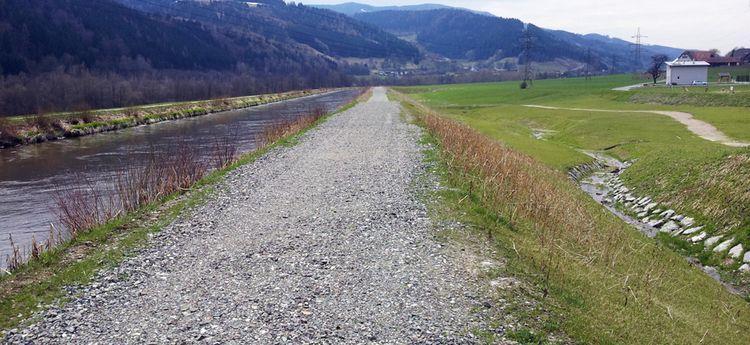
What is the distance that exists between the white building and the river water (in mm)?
71197

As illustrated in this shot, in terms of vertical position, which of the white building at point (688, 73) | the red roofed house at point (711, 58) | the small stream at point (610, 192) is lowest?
the small stream at point (610, 192)

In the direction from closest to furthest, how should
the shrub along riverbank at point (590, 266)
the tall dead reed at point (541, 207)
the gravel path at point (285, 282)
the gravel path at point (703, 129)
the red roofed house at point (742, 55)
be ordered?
the gravel path at point (285, 282)
the shrub along riverbank at point (590, 266)
the tall dead reed at point (541, 207)
the gravel path at point (703, 129)
the red roofed house at point (742, 55)

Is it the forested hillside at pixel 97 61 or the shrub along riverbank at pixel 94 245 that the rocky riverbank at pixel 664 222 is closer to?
the shrub along riverbank at pixel 94 245

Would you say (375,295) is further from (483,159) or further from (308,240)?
(483,159)

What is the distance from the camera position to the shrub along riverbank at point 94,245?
35.3 feet

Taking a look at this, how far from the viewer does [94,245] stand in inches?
559

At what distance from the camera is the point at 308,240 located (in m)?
14.5

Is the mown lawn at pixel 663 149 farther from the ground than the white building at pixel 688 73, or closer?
closer

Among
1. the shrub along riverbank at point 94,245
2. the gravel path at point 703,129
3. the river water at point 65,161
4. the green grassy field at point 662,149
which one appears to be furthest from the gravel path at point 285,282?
the gravel path at point 703,129

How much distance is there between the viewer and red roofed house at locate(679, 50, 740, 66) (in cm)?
14298

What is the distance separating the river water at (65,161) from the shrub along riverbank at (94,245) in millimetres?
2547

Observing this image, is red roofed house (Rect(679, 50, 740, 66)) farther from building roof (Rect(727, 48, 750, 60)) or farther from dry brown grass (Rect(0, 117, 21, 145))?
dry brown grass (Rect(0, 117, 21, 145))

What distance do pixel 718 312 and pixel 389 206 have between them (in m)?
9.13

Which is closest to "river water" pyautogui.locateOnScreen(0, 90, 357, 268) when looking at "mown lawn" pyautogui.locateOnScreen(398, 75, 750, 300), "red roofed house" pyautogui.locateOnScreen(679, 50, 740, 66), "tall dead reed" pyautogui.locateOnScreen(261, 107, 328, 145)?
"tall dead reed" pyautogui.locateOnScreen(261, 107, 328, 145)
